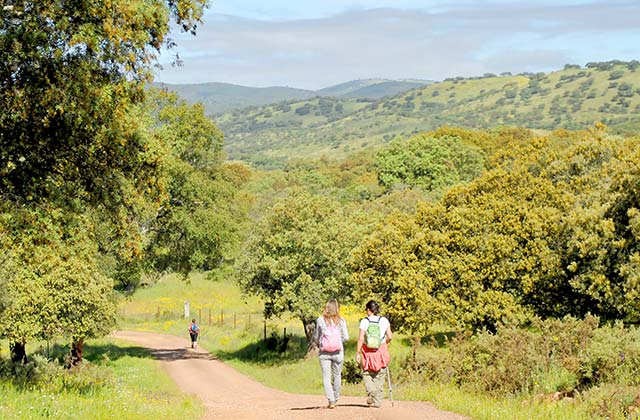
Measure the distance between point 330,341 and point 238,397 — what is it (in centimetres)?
1079

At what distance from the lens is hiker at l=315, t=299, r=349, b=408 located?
13.9m

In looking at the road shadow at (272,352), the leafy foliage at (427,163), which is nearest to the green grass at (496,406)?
the road shadow at (272,352)

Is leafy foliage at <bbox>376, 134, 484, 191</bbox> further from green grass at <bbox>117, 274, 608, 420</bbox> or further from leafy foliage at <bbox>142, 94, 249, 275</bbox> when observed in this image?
leafy foliage at <bbox>142, 94, 249, 275</bbox>

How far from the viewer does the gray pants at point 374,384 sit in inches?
540

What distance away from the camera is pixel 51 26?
12.8m

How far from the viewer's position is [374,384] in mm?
13789

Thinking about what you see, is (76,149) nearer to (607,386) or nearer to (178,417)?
(178,417)

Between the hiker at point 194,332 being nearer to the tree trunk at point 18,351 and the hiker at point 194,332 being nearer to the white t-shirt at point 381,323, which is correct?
the tree trunk at point 18,351

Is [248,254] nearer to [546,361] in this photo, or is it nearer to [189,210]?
[189,210]

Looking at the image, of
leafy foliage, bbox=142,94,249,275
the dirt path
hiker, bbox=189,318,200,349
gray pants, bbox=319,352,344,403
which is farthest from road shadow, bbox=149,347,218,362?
gray pants, bbox=319,352,344,403

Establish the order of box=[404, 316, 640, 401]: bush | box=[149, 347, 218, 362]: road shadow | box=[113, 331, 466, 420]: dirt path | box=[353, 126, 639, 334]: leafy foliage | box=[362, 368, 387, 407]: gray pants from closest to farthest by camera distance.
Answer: box=[113, 331, 466, 420]: dirt path < box=[362, 368, 387, 407]: gray pants < box=[404, 316, 640, 401]: bush < box=[353, 126, 639, 334]: leafy foliage < box=[149, 347, 218, 362]: road shadow

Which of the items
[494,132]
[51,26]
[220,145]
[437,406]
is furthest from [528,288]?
[494,132]

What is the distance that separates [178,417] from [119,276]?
26.9m

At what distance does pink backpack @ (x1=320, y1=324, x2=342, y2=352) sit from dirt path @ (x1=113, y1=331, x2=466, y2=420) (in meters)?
1.10
